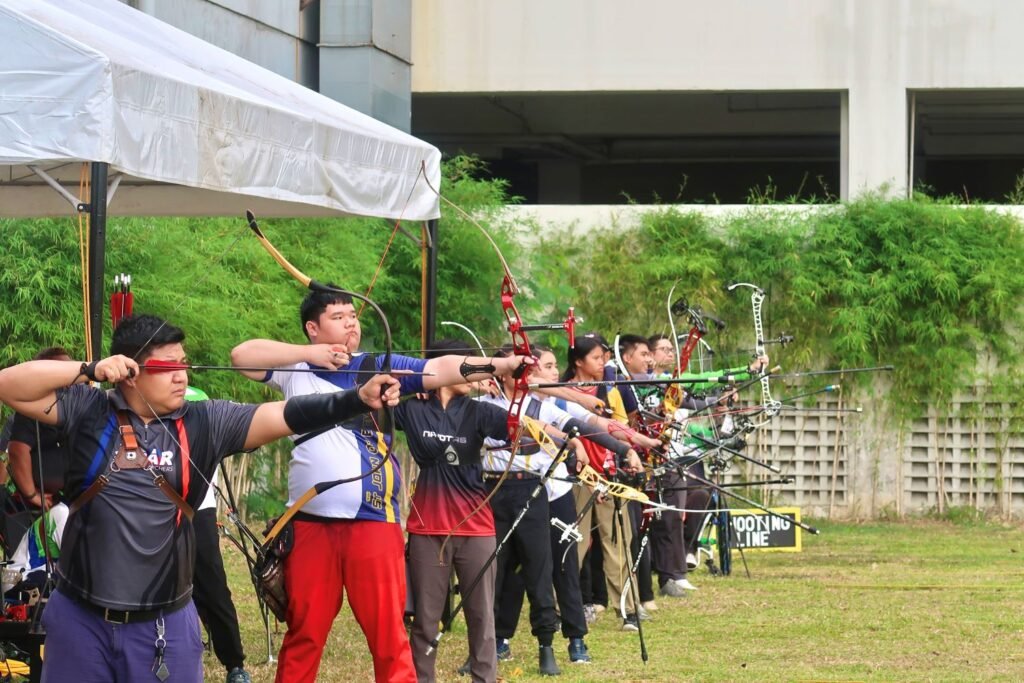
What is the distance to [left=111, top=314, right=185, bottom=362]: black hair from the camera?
13.1ft

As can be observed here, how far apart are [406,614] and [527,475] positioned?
49.9 inches

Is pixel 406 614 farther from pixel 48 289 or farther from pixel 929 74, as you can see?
pixel 929 74

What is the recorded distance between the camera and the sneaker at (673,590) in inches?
389

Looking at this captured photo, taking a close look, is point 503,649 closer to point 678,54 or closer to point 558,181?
point 678,54

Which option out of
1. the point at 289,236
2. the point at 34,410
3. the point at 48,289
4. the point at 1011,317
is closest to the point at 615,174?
the point at 1011,317

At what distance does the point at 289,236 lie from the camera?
37.6ft

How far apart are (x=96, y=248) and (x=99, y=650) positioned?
4.40 ft

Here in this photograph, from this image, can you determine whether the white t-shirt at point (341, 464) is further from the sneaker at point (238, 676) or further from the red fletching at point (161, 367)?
the sneaker at point (238, 676)

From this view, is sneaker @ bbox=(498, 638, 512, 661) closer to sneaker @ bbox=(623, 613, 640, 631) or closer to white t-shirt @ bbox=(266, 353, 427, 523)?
sneaker @ bbox=(623, 613, 640, 631)

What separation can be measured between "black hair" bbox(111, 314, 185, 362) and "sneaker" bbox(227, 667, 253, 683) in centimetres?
257

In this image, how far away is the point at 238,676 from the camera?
631cm

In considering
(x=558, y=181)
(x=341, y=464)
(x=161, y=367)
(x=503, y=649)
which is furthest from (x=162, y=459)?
(x=558, y=181)

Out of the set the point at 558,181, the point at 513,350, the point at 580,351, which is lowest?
the point at 513,350

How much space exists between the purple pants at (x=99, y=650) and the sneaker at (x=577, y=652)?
3.56 metres
